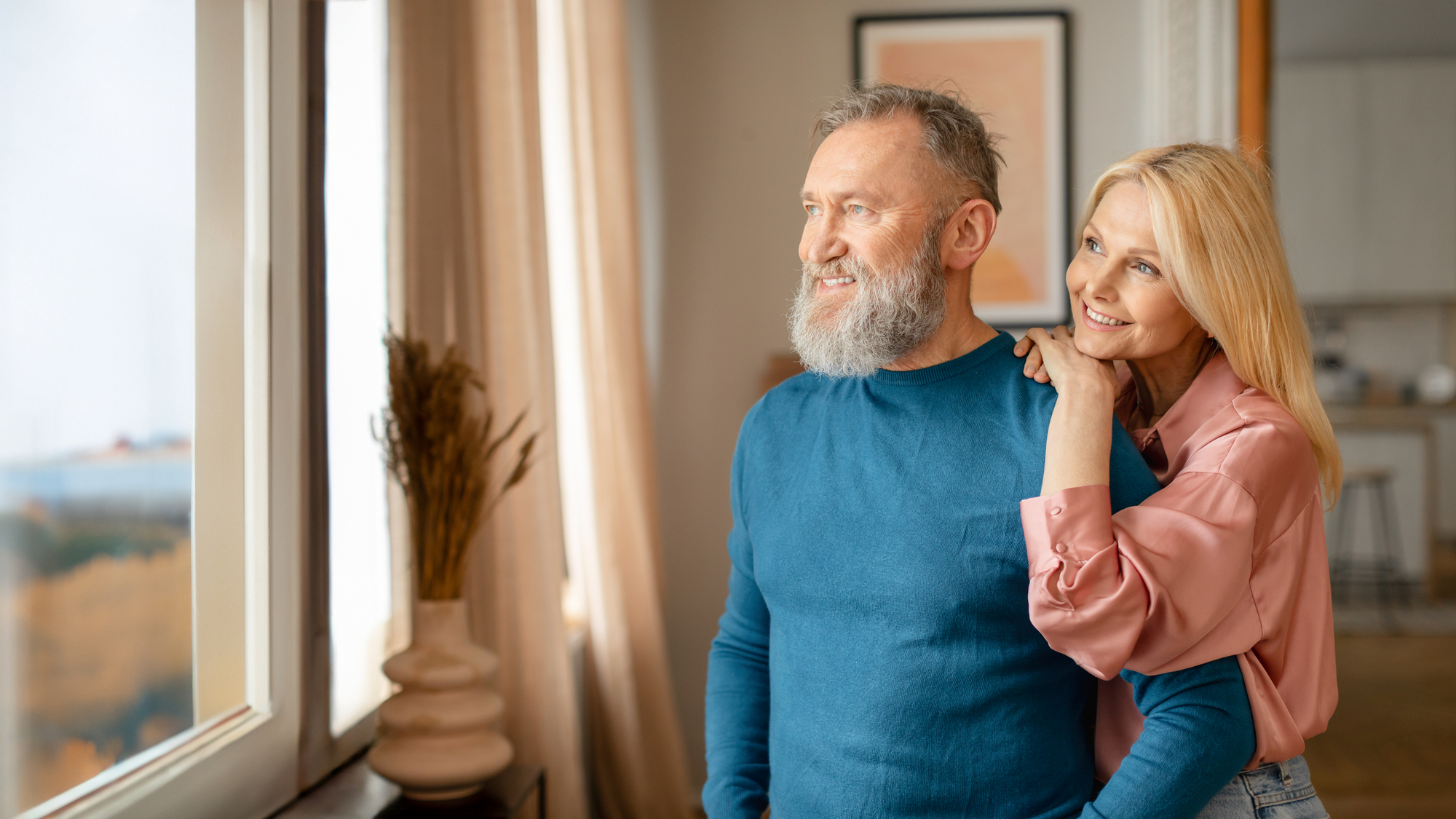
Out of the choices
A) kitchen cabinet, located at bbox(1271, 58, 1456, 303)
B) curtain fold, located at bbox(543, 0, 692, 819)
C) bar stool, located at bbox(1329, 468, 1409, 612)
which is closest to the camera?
curtain fold, located at bbox(543, 0, 692, 819)

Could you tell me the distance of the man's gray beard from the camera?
115 cm

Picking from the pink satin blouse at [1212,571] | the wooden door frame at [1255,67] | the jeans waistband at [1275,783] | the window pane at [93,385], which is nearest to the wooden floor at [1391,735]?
the wooden door frame at [1255,67]

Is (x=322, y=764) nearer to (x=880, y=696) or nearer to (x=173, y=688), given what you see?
(x=173, y=688)

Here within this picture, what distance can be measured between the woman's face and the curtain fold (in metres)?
1.57

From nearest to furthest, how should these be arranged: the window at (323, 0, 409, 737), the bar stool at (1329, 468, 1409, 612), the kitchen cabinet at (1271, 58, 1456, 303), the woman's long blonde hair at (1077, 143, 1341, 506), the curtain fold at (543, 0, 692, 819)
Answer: the woman's long blonde hair at (1077, 143, 1341, 506)
the window at (323, 0, 409, 737)
the curtain fold at (543, 0, 692, 819)
the bar stool at (1329, 468, 1409, 612)
the kitchen cabinet at (1271, 58, 1456, 303)

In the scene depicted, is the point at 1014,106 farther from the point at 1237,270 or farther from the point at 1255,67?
the point at 1237,270

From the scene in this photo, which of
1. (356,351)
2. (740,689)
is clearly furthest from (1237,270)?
(356,351)

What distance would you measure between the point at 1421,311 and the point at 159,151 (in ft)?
Answer: 21.2

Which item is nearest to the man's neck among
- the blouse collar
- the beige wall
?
the blouse collar

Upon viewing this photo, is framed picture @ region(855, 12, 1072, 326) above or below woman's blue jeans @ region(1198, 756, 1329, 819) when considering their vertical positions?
above

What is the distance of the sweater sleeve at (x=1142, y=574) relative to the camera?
0.92 meters

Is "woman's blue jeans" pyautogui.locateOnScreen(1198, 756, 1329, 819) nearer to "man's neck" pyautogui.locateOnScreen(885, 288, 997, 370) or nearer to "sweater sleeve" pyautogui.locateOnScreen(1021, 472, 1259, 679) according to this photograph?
"sweater sleeve" pyautogui.locateOnScreen(1021, 472, 1259, 679)

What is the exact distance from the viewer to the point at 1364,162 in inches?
183

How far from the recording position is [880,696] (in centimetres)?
107
